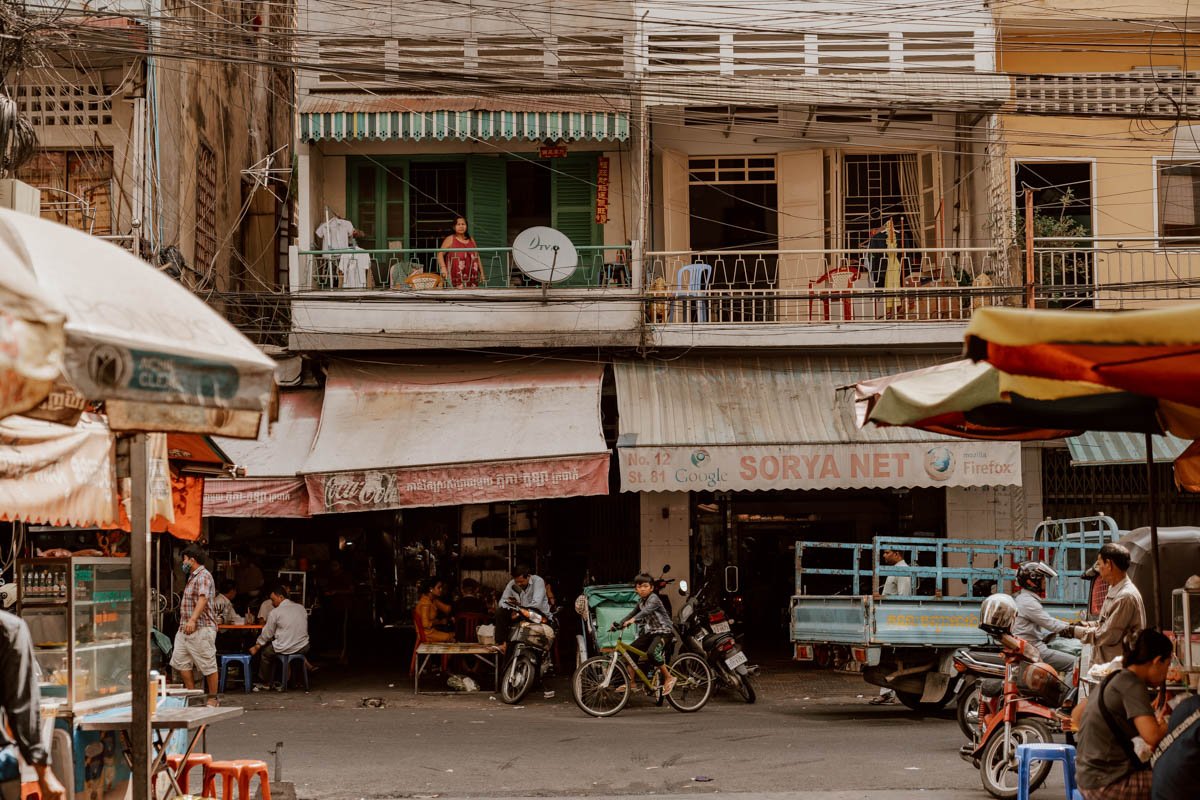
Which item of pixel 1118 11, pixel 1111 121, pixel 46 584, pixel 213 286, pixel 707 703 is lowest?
pixel 707 703

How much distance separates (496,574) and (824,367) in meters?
5.87

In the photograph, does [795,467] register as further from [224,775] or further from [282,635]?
[224,775]

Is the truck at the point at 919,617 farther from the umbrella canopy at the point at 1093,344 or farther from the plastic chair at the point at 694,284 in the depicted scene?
the umbrella canopy at the point at 1093,344

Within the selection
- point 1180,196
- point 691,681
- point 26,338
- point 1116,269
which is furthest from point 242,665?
point 26,338

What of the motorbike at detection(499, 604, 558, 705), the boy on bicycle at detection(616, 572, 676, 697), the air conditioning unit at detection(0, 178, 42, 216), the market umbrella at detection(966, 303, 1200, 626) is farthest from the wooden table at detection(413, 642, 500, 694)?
the market umbrella at detection(966, 303, 1200, 626)

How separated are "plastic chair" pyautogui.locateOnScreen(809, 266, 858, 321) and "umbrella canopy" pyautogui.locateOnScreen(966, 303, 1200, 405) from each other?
12938mm

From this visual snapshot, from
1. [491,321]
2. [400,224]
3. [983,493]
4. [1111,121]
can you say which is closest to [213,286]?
[400,224]

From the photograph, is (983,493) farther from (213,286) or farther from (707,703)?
(213,286)

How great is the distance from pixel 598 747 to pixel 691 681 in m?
2.42

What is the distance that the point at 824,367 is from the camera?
57.8ft

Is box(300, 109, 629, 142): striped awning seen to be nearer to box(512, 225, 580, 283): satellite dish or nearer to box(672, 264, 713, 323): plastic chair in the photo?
box(512, 225, 580, 283): satellite dish

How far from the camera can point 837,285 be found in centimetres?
1789

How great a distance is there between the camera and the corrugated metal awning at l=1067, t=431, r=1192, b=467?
15898 mm

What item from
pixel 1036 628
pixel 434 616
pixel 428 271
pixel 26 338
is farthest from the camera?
pixel 428 271
